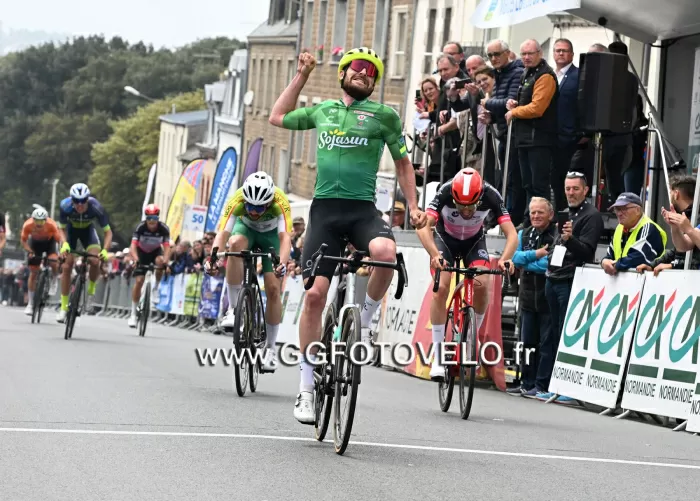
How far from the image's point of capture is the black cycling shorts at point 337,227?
10203 mm

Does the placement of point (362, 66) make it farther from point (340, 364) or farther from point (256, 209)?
point (256, 209)

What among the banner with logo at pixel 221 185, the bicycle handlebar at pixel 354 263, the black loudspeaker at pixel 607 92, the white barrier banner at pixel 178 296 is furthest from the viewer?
the banner with logo at pixel 221 185

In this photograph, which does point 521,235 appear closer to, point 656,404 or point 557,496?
point 656,404

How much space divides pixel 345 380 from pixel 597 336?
20.6ft

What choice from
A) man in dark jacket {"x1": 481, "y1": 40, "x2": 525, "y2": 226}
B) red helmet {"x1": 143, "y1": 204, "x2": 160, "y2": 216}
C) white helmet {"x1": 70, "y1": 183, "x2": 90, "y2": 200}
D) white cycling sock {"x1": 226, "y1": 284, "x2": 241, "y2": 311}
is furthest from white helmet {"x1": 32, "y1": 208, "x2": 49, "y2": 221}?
white cycling sock {"x1": 226, "y1": 284, "x2": 241, "y2": 311}

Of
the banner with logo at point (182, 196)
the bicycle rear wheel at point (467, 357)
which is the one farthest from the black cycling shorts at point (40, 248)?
the banner with logo at point (182, 196)

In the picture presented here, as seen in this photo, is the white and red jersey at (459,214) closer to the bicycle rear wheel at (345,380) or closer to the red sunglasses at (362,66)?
the red sunglasses at (362,66)

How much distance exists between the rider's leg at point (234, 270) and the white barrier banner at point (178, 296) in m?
23.6

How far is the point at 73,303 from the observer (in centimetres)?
2208

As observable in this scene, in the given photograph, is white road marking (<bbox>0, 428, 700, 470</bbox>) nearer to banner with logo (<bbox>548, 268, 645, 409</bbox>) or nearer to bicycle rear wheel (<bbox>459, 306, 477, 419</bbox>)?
bicycle rear wheel (<bbox>459, 306, 477, 419</bbox>)

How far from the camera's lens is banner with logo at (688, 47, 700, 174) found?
1783 cm

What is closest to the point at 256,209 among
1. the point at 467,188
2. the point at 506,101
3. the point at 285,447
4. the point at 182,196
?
the point at 467,188

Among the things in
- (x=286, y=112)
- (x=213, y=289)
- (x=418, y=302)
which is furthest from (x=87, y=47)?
(x=286, y=112)

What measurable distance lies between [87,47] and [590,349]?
128848 millimetres
